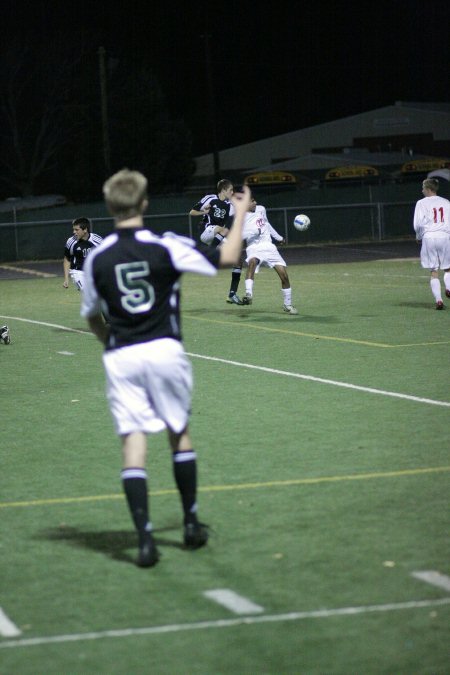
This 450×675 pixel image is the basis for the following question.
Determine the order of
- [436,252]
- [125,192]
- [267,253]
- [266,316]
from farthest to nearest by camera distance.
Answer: [267,253] → [266,316] → [436,252] → [125,192]

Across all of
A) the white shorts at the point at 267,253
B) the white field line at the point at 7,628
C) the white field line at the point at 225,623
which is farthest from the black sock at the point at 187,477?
the white shorts at the point at 267,253

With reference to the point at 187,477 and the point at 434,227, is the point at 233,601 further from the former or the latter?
the point at 434,227

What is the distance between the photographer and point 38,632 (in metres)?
5.74

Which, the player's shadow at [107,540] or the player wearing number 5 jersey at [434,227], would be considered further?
the player wearing number 5 jersey at [434,227]

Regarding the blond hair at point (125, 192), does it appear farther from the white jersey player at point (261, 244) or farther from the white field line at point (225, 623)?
the white jersey player at point (261, 244)

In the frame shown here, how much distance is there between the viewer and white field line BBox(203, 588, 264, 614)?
593 centimetres

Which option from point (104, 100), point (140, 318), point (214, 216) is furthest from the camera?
point (104, 100)

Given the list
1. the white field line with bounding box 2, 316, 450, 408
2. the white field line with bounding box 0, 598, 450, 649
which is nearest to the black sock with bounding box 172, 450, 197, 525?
the white field line with bounding box 0, 598, 450, 649

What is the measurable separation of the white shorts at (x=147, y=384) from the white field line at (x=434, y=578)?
1532mm

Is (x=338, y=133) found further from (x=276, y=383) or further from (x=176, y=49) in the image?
(x=276, y=383)

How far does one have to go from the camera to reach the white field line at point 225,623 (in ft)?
18.5

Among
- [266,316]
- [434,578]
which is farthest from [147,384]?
[266,316]

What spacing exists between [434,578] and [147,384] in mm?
1818

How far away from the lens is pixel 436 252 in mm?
20500
